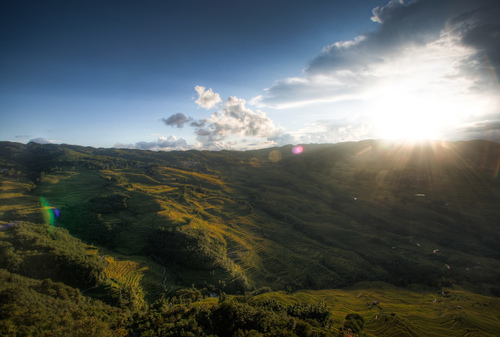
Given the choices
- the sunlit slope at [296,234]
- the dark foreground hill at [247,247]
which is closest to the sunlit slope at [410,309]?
the dark foreground hill at [247,247]

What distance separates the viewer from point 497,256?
129250 mm

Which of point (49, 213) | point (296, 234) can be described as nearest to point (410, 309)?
point (296, 234)

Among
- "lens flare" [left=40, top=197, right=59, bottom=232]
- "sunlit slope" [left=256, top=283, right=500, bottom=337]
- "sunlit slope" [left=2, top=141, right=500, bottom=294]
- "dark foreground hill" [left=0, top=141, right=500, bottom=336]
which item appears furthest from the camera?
"lens flare" [left=40, top=197, right=59, bottom=232]

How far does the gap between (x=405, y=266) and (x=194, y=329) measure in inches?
4797

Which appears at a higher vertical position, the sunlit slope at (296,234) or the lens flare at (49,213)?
the lens flare at (49,213)

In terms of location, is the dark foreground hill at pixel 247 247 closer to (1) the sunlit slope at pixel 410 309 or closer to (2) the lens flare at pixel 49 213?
(1) the sunlit slope at pixel 410 309

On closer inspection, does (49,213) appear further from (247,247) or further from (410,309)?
(410,309)

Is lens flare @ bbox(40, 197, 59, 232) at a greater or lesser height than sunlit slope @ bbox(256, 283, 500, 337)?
greater

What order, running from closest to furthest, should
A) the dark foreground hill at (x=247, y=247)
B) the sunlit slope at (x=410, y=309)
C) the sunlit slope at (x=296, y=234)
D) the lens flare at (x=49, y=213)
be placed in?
the sunlit slope at (x=410, y=309) < the dark foreground hill at (x=247, y=247) < the sunlit slope at (x=296, y=234) < the lens flare at (x=49, y=213)

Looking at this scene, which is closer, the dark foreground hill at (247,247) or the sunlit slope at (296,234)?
the dark foreground hill at (247,247)

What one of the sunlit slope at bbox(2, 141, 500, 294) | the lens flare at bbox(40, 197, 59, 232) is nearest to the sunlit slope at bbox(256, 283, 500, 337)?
the sunlit slope at bbox(2, 141, 500, 294)

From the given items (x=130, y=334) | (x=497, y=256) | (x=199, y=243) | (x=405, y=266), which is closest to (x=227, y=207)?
(x=199, y=243)

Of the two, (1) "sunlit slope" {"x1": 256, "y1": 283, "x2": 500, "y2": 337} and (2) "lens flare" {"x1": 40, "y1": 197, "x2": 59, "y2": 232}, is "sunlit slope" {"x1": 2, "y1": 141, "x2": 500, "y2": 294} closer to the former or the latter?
(2) "lens flare" {"x1": 40, "y1": 197, "x2": 59, "y2": 232}

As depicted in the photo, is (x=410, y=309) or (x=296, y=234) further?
(x=296, y=234)
